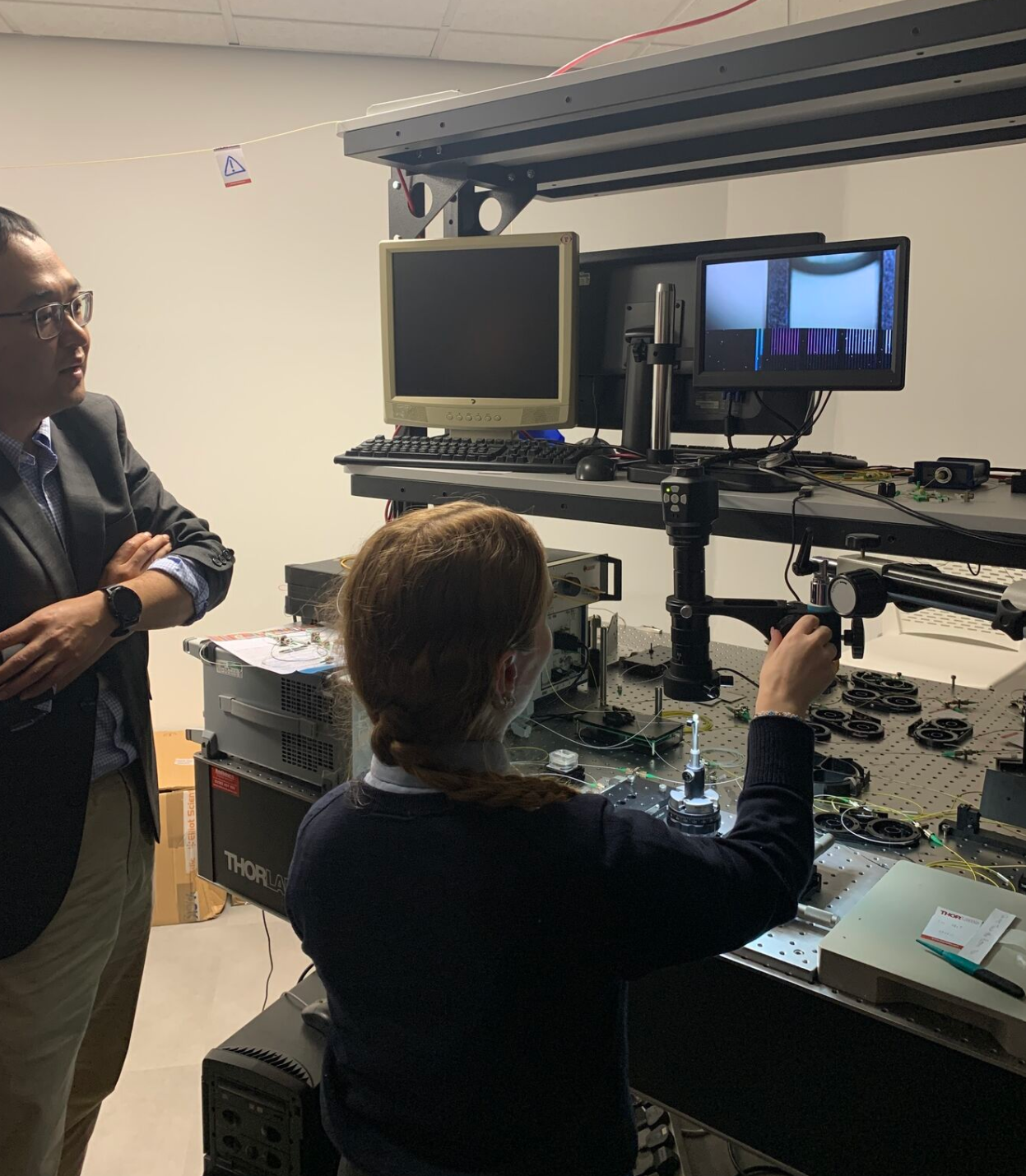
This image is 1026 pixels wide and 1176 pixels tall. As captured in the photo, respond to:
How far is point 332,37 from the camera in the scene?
3100 mm

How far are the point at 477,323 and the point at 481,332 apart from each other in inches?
0.8

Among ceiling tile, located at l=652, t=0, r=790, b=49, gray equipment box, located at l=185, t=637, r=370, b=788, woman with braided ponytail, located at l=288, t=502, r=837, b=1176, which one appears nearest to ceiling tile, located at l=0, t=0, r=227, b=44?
ceiling tile, located at l=652, t=0, r=790, b=49

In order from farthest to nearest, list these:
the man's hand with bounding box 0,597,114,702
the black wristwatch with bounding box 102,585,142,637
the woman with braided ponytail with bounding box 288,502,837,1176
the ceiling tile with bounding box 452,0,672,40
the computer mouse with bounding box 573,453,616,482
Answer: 1. the ceiling tile with bounding box 452,0,672,40
2. the computer mouse with bounding box 573,453,616,482
3. the black wristwatch with bounding box 102,585,142,637
4. the man's hand with bounding box 0,597,114,702
5. the woman with braided ponytail with bounding box 288,502,837,1176

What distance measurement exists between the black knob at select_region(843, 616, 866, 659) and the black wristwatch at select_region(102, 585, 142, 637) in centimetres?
100

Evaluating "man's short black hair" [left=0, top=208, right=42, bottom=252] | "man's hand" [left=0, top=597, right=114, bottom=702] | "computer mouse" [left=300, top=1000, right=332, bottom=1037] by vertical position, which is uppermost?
"man's short black hair" [left=0, top=208, right=42, bottom=252]

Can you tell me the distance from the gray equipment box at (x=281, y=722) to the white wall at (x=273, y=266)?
5.51ft

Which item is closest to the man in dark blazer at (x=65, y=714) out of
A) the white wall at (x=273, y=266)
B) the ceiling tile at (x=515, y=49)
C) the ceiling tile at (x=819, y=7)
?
the white wall at (x=273, y=266)

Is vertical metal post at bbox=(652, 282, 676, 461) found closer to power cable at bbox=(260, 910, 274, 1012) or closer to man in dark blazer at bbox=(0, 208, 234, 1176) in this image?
man in dark blazer at bbox=(0, 208, 234, 1176)

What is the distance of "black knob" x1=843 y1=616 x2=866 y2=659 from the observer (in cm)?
102

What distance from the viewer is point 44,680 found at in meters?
1.29

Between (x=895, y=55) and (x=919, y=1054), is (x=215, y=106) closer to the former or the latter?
(x=895, y=55)

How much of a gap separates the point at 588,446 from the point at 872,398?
2172 mm

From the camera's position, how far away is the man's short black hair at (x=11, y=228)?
1.33m

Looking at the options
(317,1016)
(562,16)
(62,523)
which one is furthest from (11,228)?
(562,16)
